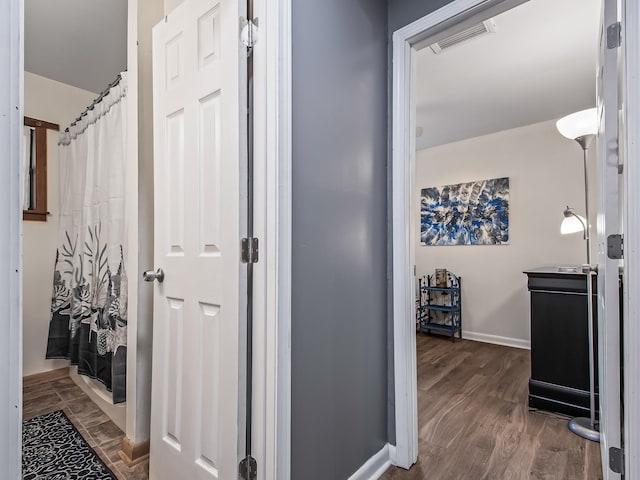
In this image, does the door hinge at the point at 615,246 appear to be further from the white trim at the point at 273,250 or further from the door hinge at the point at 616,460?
the white trim at the point at 273,250

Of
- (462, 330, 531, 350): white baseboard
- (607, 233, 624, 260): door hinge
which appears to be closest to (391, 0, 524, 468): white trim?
(607, 233, 624, 260): door hinge

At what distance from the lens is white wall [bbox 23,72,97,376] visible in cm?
272

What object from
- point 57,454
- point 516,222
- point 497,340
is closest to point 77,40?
point 57,454

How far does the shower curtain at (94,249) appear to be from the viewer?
1899 millimetres

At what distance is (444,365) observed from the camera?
3.17 m

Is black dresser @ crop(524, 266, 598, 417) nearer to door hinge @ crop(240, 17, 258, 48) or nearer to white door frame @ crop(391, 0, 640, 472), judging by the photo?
white door frame @ crop(391, 0, 640, 472)

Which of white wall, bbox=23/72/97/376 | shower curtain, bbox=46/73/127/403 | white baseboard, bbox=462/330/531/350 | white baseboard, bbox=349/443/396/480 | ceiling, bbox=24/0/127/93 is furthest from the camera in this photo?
white baseboard, bbox=462/330/531/350

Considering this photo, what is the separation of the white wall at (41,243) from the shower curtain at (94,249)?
0.14 metres

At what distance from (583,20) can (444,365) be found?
9.11 ft

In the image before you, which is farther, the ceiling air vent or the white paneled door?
the ceiling air vent

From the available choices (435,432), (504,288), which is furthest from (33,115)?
(504,288)

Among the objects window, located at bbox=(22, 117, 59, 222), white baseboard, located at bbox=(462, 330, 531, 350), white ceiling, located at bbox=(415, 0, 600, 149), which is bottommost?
white baseboard, located at bbox=(462, 330, 531, 350)

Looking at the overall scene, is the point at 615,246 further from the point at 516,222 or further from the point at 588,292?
the point at 516,222

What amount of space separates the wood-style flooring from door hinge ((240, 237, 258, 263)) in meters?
1.21
